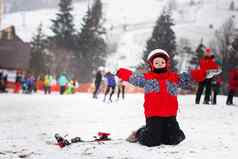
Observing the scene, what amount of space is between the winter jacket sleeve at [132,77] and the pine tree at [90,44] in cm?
4964

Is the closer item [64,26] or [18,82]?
[18,82]

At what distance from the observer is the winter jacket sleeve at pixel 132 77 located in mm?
7930

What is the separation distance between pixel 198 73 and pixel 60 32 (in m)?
55.3

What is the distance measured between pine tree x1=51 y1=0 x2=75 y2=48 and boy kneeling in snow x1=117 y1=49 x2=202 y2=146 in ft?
173

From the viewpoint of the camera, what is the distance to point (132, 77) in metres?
8.01

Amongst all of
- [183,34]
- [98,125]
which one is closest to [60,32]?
[183,34]

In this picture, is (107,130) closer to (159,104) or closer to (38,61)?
(159,104)

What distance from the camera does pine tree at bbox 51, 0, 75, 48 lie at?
2395 inches

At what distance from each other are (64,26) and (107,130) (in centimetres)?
5432

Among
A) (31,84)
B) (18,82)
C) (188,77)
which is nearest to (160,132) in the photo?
(188,77)

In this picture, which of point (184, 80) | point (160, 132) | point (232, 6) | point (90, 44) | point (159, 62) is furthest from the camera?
point (90, 44)

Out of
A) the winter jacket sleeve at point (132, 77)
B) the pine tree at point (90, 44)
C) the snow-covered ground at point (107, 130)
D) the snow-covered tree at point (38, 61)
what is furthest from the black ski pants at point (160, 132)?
the snow-covered tree at point (38, 61)

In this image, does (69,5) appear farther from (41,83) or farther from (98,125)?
(98,125)

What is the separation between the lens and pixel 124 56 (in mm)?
61969
